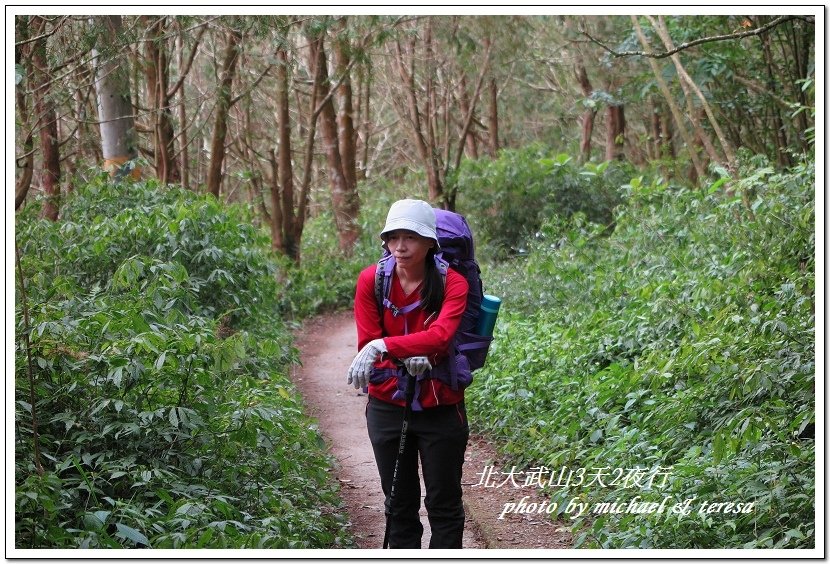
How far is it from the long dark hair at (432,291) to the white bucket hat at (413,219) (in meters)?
0.16

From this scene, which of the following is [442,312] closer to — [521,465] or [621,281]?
[521,465]

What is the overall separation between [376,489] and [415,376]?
98.9 inches

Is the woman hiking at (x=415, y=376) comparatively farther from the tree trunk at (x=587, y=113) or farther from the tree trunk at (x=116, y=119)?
the tree trunk at (x=587, y=113)

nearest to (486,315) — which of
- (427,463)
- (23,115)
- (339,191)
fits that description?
(427,463)

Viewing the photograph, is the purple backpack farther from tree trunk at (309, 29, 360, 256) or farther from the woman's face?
tree trunk at (309, 29, 360, 256)

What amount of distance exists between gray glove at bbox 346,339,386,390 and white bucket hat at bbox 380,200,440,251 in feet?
1.62

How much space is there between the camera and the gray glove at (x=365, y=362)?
12.4ft

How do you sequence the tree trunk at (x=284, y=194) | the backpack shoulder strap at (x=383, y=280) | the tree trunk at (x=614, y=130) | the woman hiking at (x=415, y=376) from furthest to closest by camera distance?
the tree trunk at (x=614, y=130), the tree trunk at (x=284, y=194), the backpack shoulder strap at (x=383, y=280), the woman hiking at (x=415, y=376)

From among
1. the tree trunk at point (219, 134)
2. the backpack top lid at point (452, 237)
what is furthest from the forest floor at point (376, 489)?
the tree trunk at point (219, 134)

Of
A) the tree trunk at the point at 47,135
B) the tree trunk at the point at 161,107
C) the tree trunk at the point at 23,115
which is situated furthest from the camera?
the tree trunk at the point at 161,107

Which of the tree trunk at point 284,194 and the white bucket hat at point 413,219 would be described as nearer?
the white bucket hat at point 413,219

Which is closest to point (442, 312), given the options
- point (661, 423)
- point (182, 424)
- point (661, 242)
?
point (182, 424)

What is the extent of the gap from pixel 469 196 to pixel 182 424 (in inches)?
519

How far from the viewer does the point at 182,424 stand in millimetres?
4797
